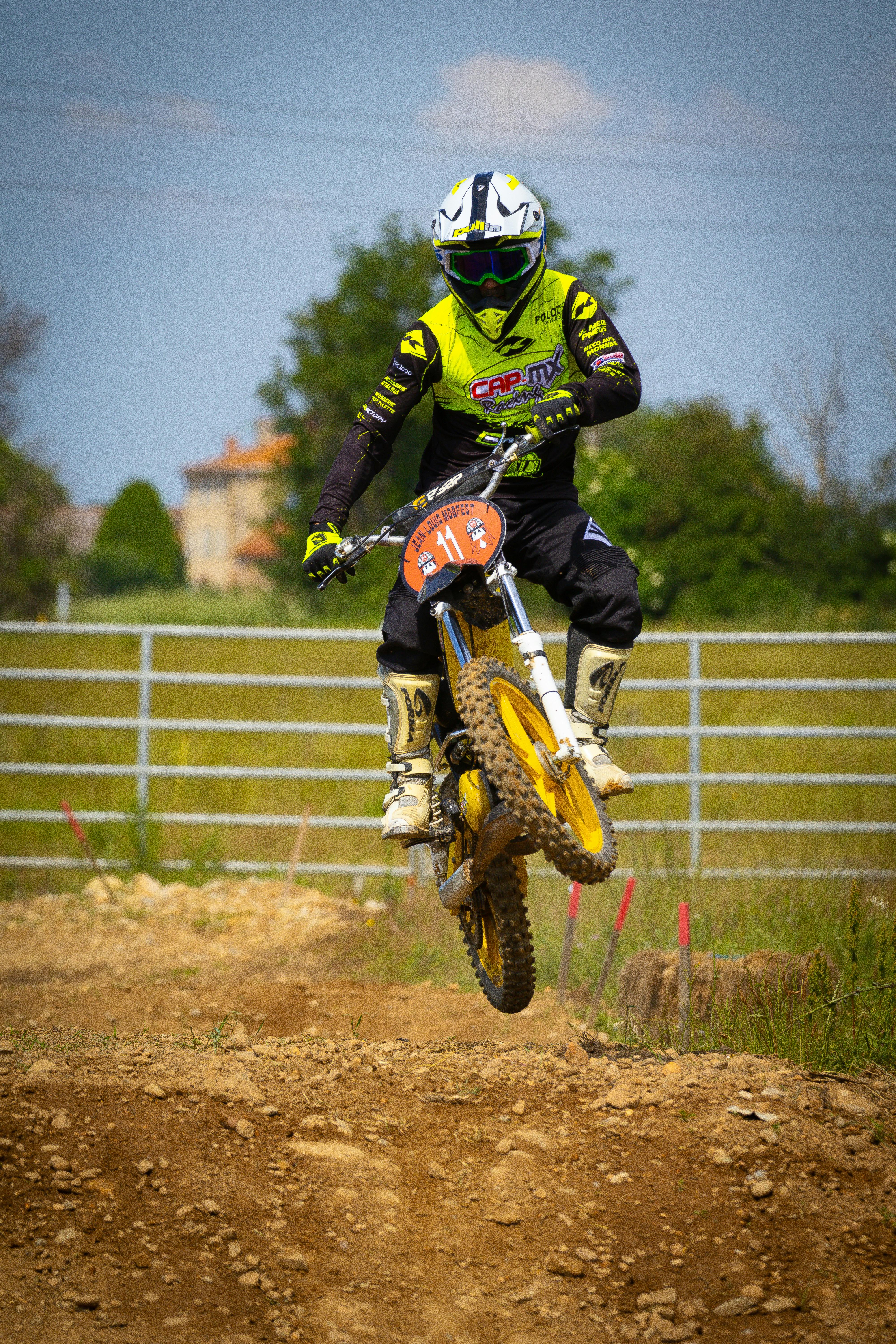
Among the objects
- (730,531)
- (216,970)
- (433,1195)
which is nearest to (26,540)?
(730,531)

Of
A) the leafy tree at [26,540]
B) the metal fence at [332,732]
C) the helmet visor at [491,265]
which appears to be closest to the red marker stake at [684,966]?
the helmet visor at [491,265]

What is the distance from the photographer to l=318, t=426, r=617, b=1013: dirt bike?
3.40 meters

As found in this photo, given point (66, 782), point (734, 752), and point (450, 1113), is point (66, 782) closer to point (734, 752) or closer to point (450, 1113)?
point (734, 752)

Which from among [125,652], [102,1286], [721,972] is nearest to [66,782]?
[125,652]

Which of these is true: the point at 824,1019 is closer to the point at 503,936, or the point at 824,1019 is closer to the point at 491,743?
the point at 503,936

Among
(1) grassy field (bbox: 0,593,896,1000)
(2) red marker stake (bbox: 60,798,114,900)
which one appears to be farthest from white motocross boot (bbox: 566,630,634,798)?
(2) red marker stake (bbox: 60,798,114,900)

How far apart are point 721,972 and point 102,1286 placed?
2839 mm

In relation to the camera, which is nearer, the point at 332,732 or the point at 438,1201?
the point at 438,1201

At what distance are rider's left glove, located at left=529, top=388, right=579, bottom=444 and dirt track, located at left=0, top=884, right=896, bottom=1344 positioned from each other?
2.05 metres

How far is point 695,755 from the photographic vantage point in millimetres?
8875

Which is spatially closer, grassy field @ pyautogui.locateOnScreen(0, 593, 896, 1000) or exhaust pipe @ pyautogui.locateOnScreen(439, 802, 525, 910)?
exhaust pipe @ pyautogui.locateOnScreen(439, 802, 525, 910)

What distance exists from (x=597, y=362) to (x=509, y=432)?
44 centimetres

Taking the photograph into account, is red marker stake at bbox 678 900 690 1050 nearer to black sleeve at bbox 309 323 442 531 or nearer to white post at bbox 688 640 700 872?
black sleeve at bbox 309 323 442 531

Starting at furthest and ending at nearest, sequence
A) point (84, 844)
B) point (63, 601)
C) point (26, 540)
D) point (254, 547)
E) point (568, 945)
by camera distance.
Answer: point (254, 547)
point (26, 540)
point (63, 601)
point (84, 844)
point (568, 945)
